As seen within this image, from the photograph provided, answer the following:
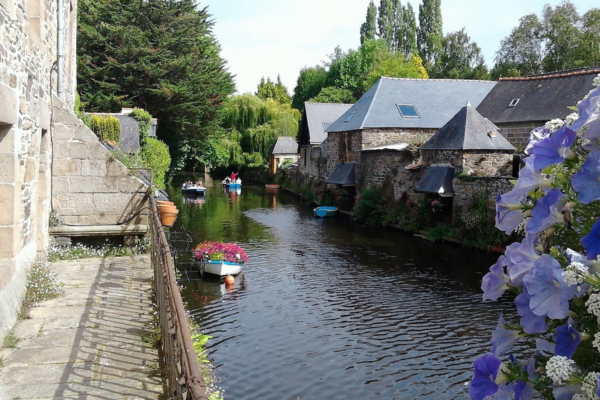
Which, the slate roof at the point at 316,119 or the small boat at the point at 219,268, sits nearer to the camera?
the small boat at the point at 219,268

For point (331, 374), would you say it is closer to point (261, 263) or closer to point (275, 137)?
point (261, 263)

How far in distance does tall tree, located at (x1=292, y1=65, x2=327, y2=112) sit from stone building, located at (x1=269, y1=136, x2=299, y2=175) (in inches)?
817

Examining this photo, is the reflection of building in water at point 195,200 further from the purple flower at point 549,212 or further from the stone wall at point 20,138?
the purple flower at point 549,212

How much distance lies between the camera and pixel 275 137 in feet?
161

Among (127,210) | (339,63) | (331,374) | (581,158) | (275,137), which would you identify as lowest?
(331,374)

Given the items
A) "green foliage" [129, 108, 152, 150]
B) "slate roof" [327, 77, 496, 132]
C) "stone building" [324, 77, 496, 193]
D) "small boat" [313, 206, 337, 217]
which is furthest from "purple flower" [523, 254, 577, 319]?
"slate roof" [327, 77, 496, 132]

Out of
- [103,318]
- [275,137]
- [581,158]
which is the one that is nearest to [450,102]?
[275,137]

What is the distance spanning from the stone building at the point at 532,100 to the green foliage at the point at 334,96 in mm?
30370

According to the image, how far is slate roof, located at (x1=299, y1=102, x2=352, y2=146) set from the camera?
38.6 meters

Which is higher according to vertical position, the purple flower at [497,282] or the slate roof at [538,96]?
the slate roof at [538,96]

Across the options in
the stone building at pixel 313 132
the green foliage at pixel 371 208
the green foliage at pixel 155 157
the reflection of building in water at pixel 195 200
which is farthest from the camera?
the stone building at pixel 313 132

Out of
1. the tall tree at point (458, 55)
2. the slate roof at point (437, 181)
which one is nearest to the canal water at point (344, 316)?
the slate roof at point (437, 181)

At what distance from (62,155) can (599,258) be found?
9.93m

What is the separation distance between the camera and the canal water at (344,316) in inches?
340
